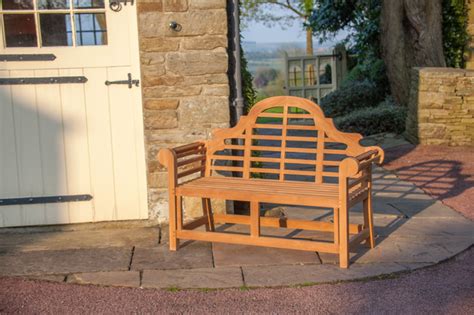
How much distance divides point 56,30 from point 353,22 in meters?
11.3

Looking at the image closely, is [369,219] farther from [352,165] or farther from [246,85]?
[246,85]

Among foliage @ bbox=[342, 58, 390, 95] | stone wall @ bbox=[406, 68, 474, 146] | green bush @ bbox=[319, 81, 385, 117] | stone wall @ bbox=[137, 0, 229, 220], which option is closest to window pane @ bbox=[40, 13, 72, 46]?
stone wall @ bbox=[137, 0, 229, 220]

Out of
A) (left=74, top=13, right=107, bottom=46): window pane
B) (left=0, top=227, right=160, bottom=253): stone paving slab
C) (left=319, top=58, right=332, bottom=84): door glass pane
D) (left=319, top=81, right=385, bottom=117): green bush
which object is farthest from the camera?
(left=319, top=58, right=332, bottom=84): door glass pane

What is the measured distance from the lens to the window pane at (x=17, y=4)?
5488 millimetres

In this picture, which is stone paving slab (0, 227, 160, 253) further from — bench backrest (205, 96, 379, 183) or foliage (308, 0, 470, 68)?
foliage (308, 0, 470, 68)

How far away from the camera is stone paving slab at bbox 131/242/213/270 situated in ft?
15.6

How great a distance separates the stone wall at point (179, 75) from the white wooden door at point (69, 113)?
0.40 feet

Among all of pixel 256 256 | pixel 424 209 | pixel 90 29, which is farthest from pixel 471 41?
pixel 256 256

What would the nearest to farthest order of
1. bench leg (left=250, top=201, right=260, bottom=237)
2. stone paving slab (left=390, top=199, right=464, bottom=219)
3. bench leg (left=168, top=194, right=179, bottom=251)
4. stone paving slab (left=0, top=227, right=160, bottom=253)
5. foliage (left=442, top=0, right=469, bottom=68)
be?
1. bench leg (left=250, top=201, right=260, bottom=237)
2. bench leg (left=168, top=194, right=179, bottom=251)
3. stone paving slab (left=0, top=227, right=160, bottom=253)
4. stone paving slab (left=390, top=199, right=464, bottom=219)
5. foliage (left=442, top=0, right=469, bottom=68)

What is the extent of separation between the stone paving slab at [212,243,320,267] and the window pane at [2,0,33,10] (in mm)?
2311

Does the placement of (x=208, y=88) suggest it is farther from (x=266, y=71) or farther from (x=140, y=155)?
(x=266, y=71)

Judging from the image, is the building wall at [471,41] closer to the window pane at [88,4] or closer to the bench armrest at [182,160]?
the bench armrest at [182,160]

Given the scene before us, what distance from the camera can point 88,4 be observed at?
219 inches

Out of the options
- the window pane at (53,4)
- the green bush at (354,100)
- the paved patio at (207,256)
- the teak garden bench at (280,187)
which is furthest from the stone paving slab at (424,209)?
the green bush at (354,100)
